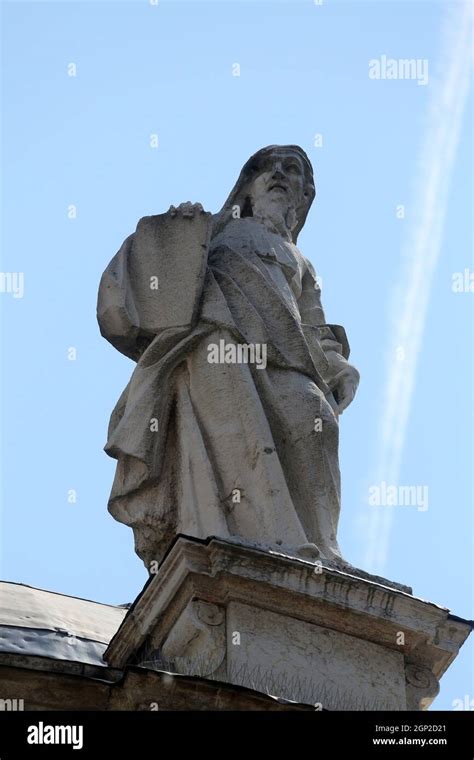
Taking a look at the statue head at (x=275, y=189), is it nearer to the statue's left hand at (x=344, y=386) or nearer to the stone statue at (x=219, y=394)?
the stone statue at (x=219, y=394)

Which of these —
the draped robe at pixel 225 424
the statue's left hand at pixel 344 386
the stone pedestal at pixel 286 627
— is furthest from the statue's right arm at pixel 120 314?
the stone pedestal at pixel 286 627

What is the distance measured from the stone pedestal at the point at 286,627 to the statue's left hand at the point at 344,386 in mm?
2195

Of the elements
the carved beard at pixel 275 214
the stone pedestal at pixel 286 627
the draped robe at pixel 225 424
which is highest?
the carved beard at pixel 275 214

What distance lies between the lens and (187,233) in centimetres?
1603

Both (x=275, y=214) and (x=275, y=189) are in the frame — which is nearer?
(x=275, y=214)

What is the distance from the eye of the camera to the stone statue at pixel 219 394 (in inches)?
589

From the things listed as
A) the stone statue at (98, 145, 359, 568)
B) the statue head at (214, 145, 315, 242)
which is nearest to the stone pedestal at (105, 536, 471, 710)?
the stone statue at (98, 145, 359, 568)

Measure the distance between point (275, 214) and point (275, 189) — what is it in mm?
272

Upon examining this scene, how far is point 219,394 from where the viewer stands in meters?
15.4

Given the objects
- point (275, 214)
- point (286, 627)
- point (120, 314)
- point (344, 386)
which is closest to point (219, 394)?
point (120, 314)

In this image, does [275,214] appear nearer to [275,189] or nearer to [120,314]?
[275,189]
